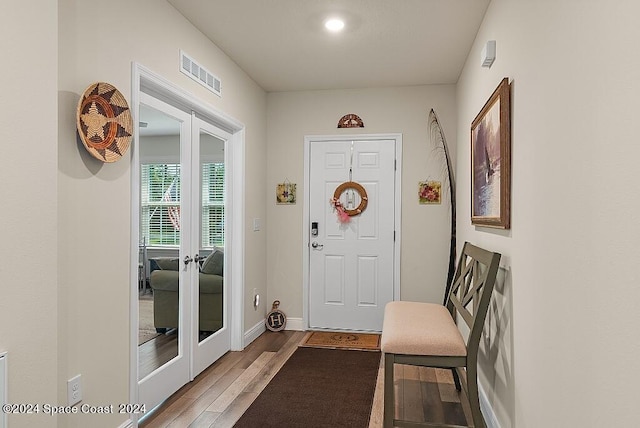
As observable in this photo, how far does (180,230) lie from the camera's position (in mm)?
3021

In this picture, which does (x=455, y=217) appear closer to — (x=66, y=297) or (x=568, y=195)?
(x=568, y=195)

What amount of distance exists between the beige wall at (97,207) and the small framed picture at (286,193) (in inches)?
84.6

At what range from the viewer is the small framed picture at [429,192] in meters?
4.45

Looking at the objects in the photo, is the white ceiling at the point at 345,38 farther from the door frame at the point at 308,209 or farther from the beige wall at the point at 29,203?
the beige wall at the point at 29,203

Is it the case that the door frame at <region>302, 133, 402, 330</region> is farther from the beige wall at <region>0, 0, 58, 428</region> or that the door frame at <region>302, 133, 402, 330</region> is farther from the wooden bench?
the beige wall at <region>0, 0, 58, 428</region>

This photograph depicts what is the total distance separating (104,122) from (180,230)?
108 cm

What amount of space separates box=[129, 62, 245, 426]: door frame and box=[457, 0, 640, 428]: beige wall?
6.60 feet

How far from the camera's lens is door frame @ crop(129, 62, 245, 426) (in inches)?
94.5

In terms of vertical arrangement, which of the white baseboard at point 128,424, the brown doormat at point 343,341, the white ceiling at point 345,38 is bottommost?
the brown doormat at point 343,341

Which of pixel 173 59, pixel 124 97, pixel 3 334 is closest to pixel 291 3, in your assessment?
pixel 173 59

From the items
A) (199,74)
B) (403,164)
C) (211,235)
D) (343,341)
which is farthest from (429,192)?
(199,74)

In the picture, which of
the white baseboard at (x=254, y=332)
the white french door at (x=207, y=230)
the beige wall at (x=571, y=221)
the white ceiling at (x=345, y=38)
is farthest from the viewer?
the white baseboard at (x=254, y=332)

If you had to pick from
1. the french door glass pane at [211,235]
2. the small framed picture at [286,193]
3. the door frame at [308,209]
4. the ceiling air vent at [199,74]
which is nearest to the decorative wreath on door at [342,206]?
the door frame at [308,209]

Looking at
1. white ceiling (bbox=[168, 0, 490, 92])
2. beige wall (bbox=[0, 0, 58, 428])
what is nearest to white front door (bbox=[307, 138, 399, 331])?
white ceiling (bbox=[168, 0, 490, 92])
